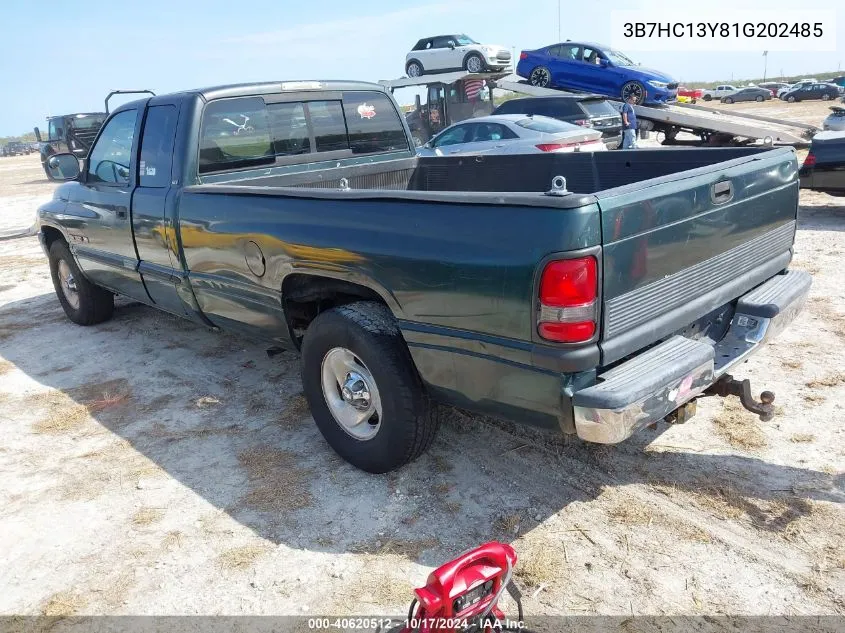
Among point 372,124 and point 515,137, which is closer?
point 372,124

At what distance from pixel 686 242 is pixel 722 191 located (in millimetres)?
365

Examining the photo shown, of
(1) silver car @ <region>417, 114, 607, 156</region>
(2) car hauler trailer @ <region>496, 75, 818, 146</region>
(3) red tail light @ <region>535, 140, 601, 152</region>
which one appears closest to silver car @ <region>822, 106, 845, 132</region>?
(2) car hauler trailer @ <region>496, 75, 818, 146</region>

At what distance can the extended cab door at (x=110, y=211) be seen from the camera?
4688mm

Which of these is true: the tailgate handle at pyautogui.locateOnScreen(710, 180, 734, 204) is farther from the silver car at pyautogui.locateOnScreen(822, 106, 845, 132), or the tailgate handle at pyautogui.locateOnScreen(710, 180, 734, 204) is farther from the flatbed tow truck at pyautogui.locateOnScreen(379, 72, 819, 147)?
the silver car at pyautogui.locateOnScreen(822, 106, 845, 132)

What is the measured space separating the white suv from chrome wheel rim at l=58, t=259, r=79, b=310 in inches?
564

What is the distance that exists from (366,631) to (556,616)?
70 cm

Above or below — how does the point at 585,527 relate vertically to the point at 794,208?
below

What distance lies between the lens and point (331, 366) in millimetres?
3449

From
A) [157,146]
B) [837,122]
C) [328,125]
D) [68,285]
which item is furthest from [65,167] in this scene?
[837,122]

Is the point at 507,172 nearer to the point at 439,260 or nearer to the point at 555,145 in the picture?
the point at 439,260

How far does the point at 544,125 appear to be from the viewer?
1100 centimetres

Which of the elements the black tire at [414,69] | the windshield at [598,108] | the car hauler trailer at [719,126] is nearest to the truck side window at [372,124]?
the car hauler trailer at [719,126]

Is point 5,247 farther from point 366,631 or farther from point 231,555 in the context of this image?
point 366,631

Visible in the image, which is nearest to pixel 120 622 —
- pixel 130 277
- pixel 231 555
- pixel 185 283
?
pixel 231 555
